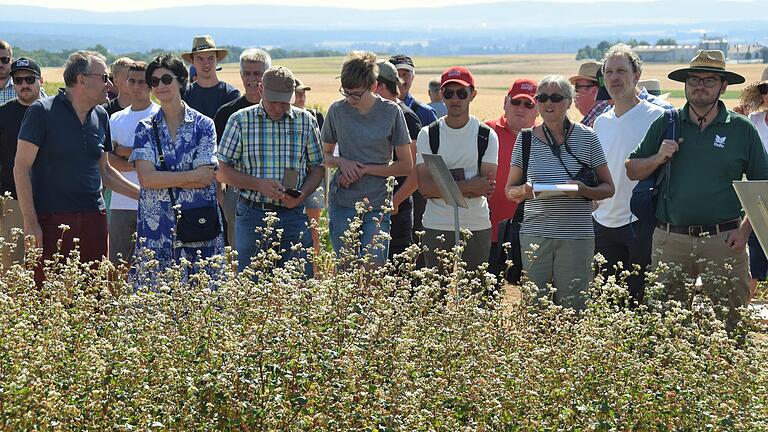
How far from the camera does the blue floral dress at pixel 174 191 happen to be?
625 centimetres

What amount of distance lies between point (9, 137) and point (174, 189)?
1869 mm

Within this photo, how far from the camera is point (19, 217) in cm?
738

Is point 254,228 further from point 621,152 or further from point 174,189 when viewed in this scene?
point 621,152

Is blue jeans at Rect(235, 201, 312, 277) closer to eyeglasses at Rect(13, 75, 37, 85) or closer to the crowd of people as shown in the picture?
the crowd of people

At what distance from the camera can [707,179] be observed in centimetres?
602

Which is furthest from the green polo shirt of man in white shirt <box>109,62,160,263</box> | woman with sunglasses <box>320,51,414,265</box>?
man in white shirt <box>109,62,160,263</box>

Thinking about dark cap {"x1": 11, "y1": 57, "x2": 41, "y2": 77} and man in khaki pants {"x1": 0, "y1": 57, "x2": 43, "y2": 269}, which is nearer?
man in khaki pants {"x1": 0, "y1": 57, "x2": 43, "y2": 269}

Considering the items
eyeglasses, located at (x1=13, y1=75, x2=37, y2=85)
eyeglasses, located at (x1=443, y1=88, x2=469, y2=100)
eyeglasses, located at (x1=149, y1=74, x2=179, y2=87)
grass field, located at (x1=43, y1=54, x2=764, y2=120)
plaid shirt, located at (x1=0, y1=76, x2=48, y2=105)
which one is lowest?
grass field, located at (x1=43, y1=54, x2=764, y2=120)

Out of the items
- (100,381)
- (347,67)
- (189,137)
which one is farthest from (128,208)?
(100,381)

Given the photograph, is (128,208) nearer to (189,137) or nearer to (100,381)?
(189,137)

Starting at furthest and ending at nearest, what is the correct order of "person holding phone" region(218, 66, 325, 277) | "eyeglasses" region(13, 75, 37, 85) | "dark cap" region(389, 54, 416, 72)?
"dark cap" region(389, 54, 416, 72) < "eyeglasses" region(13, 75, 37, 85) < "person holding phone" region(218, 66, 325, 277)

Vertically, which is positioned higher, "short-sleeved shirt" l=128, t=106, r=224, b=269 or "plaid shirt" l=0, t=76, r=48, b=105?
"plaid shirt" l=0, t=76, r=48, b=105

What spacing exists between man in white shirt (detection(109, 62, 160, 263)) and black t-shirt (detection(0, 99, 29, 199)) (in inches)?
26.7

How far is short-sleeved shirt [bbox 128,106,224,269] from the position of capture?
6250mm
